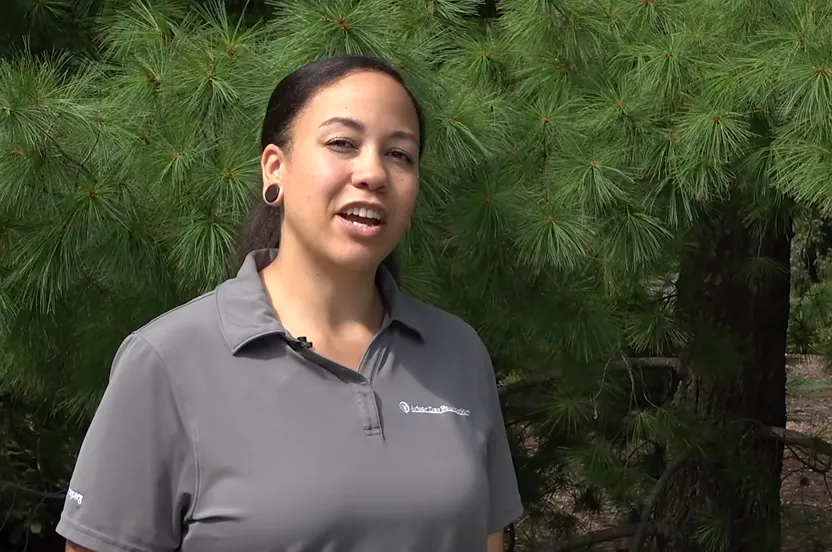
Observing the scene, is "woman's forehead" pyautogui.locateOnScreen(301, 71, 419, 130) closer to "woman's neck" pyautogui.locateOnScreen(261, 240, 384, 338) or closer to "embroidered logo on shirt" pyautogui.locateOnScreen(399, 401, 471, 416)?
"woman's neck" pyautogui.locateOnScreen(261, 240, 384, 338)

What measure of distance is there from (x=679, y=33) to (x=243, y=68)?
0.85m

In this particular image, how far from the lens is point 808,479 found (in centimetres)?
511

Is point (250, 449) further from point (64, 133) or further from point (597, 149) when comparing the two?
point (597, 149)

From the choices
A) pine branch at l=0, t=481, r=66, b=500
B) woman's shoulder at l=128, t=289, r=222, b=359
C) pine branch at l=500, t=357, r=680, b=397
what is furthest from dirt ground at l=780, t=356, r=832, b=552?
woman's shoulder at l=128, t=289, r=222, b=359

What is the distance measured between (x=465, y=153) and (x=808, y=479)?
12.5 feet

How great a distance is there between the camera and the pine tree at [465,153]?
1.80 metres

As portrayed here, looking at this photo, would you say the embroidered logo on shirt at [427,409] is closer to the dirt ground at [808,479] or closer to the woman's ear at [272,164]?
the woman's ear at [272,164]

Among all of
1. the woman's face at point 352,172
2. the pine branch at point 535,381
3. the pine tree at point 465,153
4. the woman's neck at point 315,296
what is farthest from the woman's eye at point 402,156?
the pine branch at point 535,381

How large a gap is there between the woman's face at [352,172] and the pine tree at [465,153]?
575mm

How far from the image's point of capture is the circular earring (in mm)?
1213

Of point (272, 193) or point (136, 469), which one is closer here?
point (136, 469)

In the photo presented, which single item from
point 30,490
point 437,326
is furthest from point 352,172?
point 30,490

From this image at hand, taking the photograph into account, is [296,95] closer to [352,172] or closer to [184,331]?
[352,172]

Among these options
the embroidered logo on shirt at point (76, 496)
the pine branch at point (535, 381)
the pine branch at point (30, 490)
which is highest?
the embroidered logo on shirt at point (76, 496)
